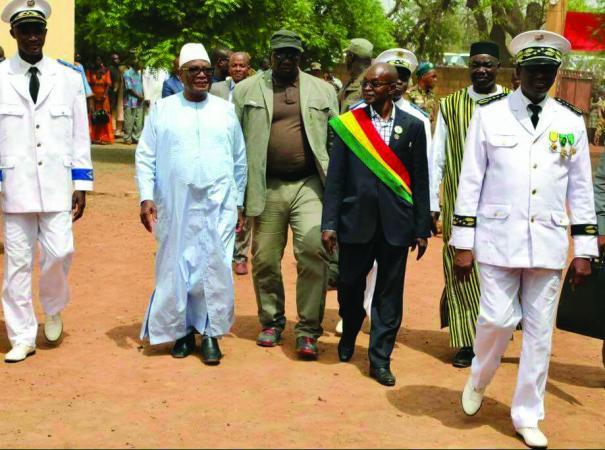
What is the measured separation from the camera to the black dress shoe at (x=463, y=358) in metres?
7.52

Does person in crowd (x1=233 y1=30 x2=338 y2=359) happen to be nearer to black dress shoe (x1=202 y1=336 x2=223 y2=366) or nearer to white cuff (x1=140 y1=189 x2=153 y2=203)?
black dress shoe (x1=202 y1=336 x2=223 y2=366)

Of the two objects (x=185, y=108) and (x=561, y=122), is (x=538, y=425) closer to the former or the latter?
(x=561, y=122)

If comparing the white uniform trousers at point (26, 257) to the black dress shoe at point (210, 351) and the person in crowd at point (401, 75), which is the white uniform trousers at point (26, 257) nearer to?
the black dress shoe at point (210, 351)

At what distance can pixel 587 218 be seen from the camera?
5.90m

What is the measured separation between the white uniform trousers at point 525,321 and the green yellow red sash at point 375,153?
125 centimetres

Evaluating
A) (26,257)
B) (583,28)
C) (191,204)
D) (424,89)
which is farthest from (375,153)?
(583,28)

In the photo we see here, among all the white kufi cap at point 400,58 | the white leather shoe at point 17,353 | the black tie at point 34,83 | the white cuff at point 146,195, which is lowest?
the white leather shoe at point 17,353

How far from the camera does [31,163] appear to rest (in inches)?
290

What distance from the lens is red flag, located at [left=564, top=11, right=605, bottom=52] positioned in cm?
1811

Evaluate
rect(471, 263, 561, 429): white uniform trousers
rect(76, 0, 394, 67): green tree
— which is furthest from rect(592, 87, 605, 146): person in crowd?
rect(471, 263, 561, 429): white uniform trousers

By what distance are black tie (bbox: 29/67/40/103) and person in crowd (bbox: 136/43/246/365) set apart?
78 centimetres

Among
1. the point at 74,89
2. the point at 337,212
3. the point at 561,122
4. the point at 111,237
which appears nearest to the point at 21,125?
the point at 74,89

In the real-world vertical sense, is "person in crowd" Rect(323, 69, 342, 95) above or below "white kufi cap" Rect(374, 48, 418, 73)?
below

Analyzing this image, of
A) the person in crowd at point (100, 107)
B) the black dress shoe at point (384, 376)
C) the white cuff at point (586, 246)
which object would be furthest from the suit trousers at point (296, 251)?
the person in crowd at point (100, 107)
